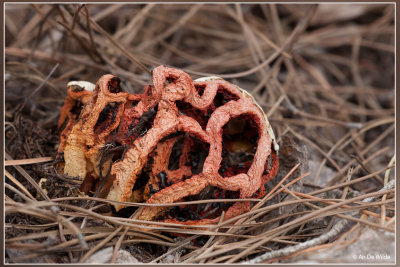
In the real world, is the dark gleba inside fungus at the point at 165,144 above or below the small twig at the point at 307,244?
above

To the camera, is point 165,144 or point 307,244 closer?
point 307,244

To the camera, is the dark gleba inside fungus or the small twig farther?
the dark gleba inside fungus

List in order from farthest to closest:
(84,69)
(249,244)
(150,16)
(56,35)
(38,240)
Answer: (150,16) < (56,35) < (84,69) < (249,244) < (38,240)

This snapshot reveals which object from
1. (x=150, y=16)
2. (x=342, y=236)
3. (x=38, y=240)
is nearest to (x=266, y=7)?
(x=150, y=16)

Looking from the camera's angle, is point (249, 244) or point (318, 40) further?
point (318, 40)

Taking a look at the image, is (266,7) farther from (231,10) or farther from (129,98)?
(129,98)

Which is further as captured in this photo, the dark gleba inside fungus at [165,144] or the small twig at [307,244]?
the dark gleba inside fungus at [165,144]

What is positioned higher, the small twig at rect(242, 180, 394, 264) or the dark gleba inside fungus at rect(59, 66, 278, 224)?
the dark gleba inside fungus at rect(59, 66, 278, 224)

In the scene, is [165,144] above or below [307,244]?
above
